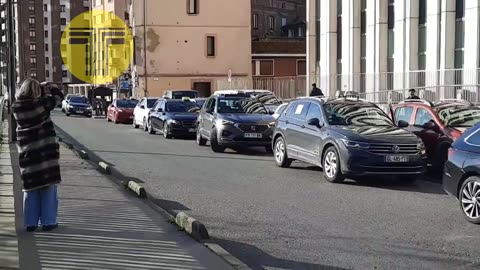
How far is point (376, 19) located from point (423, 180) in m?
20.4

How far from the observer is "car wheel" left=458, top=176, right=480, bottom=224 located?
321 inches

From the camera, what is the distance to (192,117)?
2305 cm

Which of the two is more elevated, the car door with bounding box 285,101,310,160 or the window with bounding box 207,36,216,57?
the window with bounding box 207,36,216,57

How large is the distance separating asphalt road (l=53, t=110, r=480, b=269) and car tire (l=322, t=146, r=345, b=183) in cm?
16

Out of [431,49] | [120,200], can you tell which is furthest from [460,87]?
[120,200]

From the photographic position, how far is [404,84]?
29109 millimetres

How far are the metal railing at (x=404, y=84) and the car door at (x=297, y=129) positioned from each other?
39.0 feet

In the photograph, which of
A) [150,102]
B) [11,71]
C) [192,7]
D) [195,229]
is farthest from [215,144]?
Answer: [192,7]

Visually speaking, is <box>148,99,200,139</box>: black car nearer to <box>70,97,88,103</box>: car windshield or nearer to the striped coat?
the striped coat

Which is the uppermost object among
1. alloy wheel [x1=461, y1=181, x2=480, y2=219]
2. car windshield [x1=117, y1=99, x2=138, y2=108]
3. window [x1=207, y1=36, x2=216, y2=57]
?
window [x1=207, y1=36, x2=216, y2=57]

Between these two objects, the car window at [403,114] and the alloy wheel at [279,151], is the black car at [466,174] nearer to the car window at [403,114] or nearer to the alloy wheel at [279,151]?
the car window at [403,114]

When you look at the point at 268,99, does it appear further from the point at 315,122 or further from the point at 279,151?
the point at 315,122

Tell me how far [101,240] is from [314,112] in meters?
7.03

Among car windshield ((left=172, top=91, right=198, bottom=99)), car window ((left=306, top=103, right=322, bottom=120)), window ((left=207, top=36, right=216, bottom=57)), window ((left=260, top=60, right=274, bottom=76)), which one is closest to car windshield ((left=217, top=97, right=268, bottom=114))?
car window ((left=306, top=103, right=322, bottom=120))
